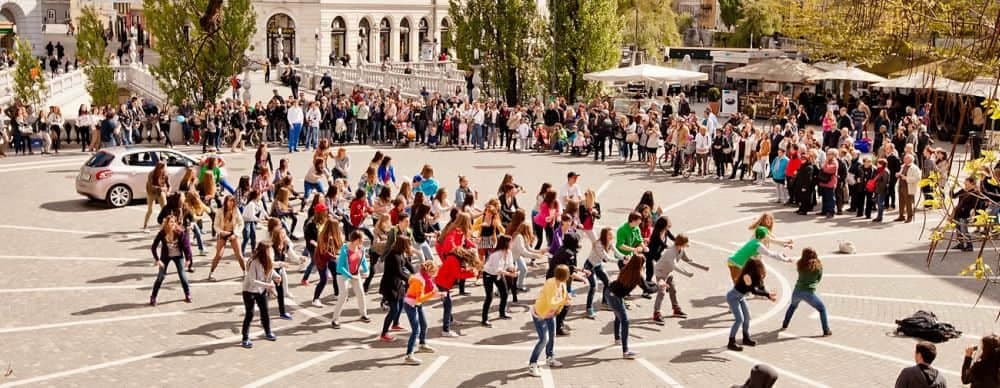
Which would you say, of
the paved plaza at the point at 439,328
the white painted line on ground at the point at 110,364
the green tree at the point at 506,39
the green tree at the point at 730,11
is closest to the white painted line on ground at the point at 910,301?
the paved plaza at the point at 439,328

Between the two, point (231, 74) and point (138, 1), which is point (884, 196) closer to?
point (231, 74)

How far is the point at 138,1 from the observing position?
88.4m

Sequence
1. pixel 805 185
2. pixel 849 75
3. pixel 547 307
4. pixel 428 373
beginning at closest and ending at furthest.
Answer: pixel 547 307
pixel 428 373
pixel 805 185
pixel 849 75

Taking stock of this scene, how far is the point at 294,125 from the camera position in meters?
33.1

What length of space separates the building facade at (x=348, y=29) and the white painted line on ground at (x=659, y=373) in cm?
5756

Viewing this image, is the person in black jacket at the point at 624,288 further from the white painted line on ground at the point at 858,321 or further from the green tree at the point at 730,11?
the green tree at the point at 730,11

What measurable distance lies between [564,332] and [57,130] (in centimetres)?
2203

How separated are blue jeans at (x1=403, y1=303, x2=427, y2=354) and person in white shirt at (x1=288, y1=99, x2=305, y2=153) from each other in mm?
19293

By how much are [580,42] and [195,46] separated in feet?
Result: 43.6

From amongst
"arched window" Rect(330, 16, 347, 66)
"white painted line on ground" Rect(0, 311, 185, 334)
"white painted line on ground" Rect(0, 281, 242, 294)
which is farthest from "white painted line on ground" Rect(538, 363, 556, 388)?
"arched window" Rect(330, 16, 347, 66)

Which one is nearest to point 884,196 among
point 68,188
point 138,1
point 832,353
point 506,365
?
point 832,353

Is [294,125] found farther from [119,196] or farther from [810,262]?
[810,262]

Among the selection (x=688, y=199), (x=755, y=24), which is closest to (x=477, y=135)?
(x=688, y=199)

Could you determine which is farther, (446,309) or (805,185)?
(805,185)
